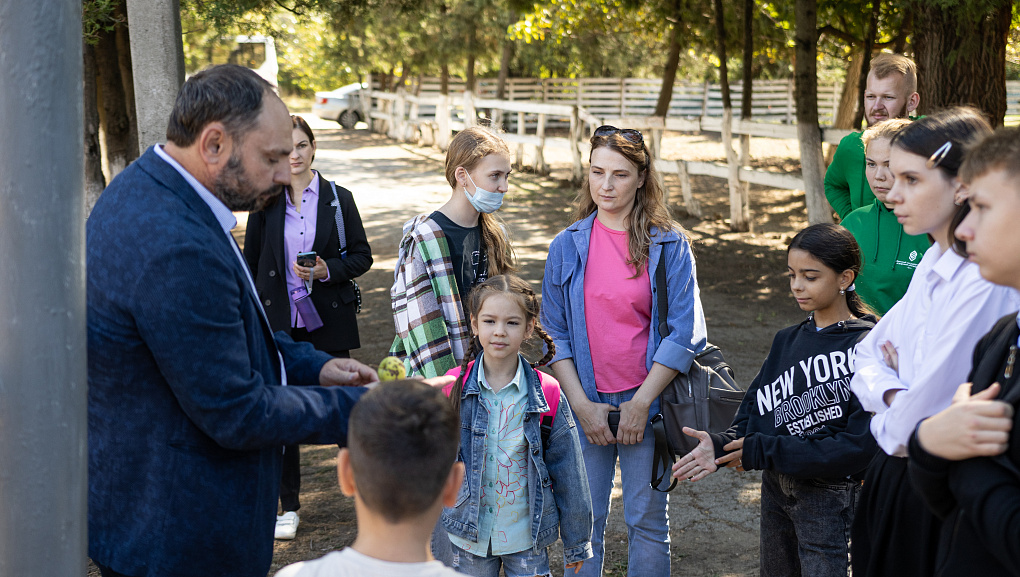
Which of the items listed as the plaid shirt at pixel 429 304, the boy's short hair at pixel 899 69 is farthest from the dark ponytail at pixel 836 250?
the boy's short hair at pixel 899 69

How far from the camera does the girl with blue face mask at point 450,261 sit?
11.3 feet

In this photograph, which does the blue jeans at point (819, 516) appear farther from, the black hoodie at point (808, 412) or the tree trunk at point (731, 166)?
the tree trunk at point (731, 166)

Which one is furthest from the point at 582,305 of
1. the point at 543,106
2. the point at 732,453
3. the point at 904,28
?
the point at 543,106

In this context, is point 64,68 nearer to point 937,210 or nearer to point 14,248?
point 14,248

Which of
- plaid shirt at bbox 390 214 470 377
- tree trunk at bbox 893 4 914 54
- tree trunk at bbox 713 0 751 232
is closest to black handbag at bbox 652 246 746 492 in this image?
plaid shirt at bbox 390 214 470 377

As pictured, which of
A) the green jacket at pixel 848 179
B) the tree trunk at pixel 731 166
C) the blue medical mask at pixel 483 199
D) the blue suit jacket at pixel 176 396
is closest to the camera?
the blue suit jacket at pixel 176 396

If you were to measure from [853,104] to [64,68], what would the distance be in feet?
46.2

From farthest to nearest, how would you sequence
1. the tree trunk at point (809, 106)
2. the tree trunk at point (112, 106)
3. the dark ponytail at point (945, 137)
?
the tree trunk at point (809, 106), the tree trunk at point (112, 106), the dark ponytail at point (945, 137)

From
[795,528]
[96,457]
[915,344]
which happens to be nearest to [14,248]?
[96,457]

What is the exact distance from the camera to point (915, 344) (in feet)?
7.30

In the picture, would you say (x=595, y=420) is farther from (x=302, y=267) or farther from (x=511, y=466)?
(x=302, y=267)

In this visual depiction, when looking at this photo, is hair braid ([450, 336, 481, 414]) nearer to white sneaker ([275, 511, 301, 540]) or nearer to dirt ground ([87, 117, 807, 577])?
dirt ground ([87, 117, 807, 577])

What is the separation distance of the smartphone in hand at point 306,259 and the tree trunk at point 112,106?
4.95m

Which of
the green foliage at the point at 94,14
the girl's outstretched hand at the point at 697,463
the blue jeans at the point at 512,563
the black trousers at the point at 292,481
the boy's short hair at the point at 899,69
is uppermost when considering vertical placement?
the green foliage at the point at 94,14
